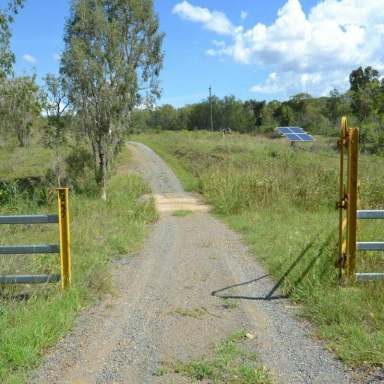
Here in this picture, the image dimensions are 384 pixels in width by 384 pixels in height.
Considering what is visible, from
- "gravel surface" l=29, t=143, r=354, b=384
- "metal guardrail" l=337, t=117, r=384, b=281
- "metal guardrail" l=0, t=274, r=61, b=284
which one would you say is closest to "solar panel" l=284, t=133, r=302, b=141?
"gravel surface" l=29, t=143, r=354, b=384

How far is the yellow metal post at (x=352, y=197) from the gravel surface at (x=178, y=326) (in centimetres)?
93

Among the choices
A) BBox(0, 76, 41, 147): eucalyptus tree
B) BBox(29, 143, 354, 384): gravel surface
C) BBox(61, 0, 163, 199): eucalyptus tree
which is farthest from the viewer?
BBox(0, 76, 41, 147): eucalyptus tree

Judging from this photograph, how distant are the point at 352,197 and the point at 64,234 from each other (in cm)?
337

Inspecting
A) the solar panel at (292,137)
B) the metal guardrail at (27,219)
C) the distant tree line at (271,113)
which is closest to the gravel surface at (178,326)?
the metal guardrail at (27,219)

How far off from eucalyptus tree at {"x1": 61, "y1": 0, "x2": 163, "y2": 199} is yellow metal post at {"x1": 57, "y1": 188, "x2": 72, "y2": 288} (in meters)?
11.8

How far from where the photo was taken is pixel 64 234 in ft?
19.7

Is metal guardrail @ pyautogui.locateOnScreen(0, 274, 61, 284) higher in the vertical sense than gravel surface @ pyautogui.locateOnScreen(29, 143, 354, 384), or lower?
higher

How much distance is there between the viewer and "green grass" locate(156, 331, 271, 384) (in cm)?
391

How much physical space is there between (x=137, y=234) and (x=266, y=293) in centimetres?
478

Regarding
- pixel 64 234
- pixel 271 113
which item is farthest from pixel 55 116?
pixel 271 113

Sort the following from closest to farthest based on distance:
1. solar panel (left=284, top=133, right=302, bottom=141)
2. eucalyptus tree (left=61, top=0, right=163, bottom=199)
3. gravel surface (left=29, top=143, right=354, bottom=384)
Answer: gravel surface (left=29, top=143, right=354, bottom=384), eucalyptus tree (left=61, top=0, right=163, bottom=199), solar panel (left=284, top=133, right=302, bottom=141)

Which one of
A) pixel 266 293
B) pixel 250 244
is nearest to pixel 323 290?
pixel 266 293

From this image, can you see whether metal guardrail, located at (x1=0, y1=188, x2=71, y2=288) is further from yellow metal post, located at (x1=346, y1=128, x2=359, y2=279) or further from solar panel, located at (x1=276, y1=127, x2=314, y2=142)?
solar panel, located at (x1=276, y1=127, x2=314, y2=142)

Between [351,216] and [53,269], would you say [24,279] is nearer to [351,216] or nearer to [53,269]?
[53,269]
